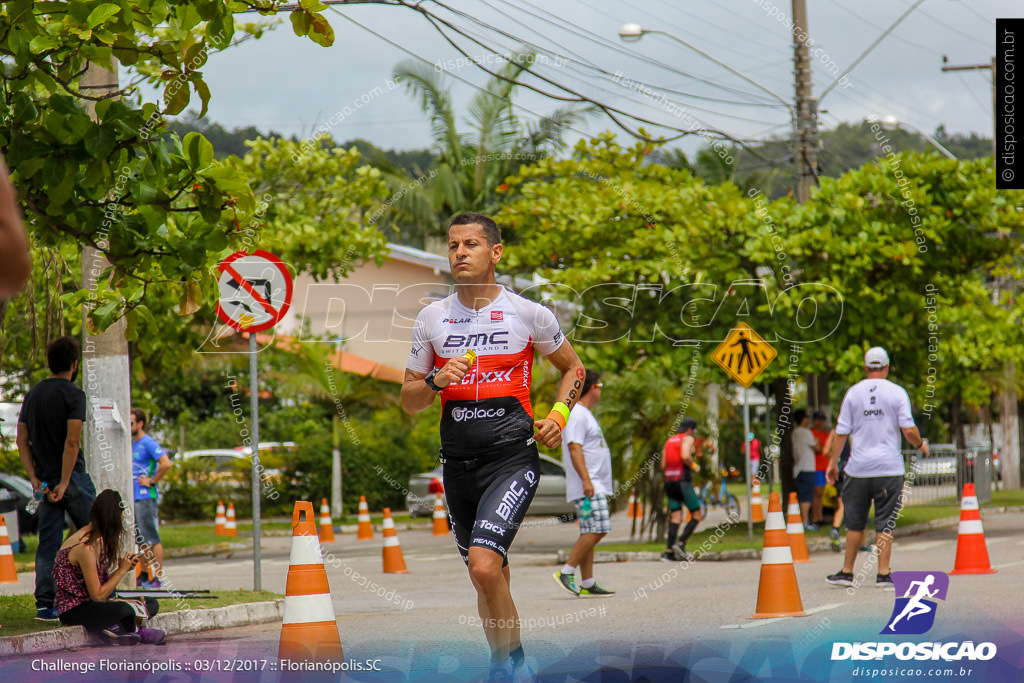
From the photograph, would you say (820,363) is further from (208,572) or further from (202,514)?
(202,514)

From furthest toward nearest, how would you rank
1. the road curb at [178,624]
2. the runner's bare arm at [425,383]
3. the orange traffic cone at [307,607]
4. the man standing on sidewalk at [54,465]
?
1. the man standing on sidewalk at [54,465]
2. the road curb at [178,624]
3. the orange traffic cone at [307,607]
4. the runner's bare arm at [425,383]

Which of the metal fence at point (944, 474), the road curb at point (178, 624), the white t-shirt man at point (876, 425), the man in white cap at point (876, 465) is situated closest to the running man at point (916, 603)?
the man in white cap at point (876, 465)

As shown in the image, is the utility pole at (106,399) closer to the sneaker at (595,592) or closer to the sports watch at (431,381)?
the sneaker at (595,592)

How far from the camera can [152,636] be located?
7.43 meters

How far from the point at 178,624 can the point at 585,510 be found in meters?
3.54

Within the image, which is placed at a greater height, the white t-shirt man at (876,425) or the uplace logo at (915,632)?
the white t-shirt man at (876,425)

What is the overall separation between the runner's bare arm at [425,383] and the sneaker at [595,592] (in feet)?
17.4

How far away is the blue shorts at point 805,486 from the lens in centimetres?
1795

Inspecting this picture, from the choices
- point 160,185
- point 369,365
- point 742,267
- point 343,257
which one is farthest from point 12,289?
point 369,365

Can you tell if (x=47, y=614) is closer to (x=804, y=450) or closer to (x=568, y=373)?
(x=568, y=373)

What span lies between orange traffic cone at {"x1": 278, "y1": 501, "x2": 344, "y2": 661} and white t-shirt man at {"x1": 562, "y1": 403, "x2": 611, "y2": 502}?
4.87m

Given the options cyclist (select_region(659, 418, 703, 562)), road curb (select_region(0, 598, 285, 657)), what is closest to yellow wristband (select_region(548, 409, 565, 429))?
road curb (select_region(0, 598, 285, 657))

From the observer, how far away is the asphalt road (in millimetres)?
5832

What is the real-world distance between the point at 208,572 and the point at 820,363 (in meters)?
8.61
